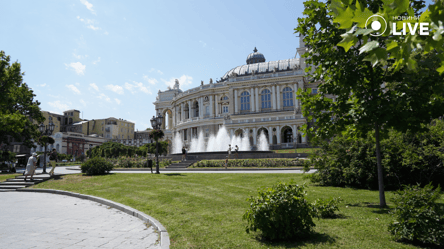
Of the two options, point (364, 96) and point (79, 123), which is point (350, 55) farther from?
point (79, 123)

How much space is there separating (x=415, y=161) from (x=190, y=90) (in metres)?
73.5

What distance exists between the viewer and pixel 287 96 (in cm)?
6606

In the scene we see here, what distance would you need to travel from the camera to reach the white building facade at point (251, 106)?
5622 cm

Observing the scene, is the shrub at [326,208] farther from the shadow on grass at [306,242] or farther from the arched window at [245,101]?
the arched window at [245,101]

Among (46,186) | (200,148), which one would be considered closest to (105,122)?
(200,148)

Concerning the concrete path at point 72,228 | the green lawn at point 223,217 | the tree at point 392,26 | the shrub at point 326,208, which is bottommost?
the concrete path at point 72,228

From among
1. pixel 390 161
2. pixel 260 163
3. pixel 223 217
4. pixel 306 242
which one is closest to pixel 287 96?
pixel 260 163

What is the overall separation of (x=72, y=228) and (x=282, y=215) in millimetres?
5432

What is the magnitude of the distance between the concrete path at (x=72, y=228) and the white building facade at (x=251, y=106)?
41109mm

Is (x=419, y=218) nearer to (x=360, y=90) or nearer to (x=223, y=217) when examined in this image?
(x=360, y=90)

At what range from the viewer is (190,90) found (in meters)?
81.0

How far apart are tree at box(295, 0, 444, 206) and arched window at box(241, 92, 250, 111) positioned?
60.6m

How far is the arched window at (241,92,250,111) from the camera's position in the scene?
6944 cm

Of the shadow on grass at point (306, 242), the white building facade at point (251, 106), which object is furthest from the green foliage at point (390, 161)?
the white building facade at point (251, 106)
